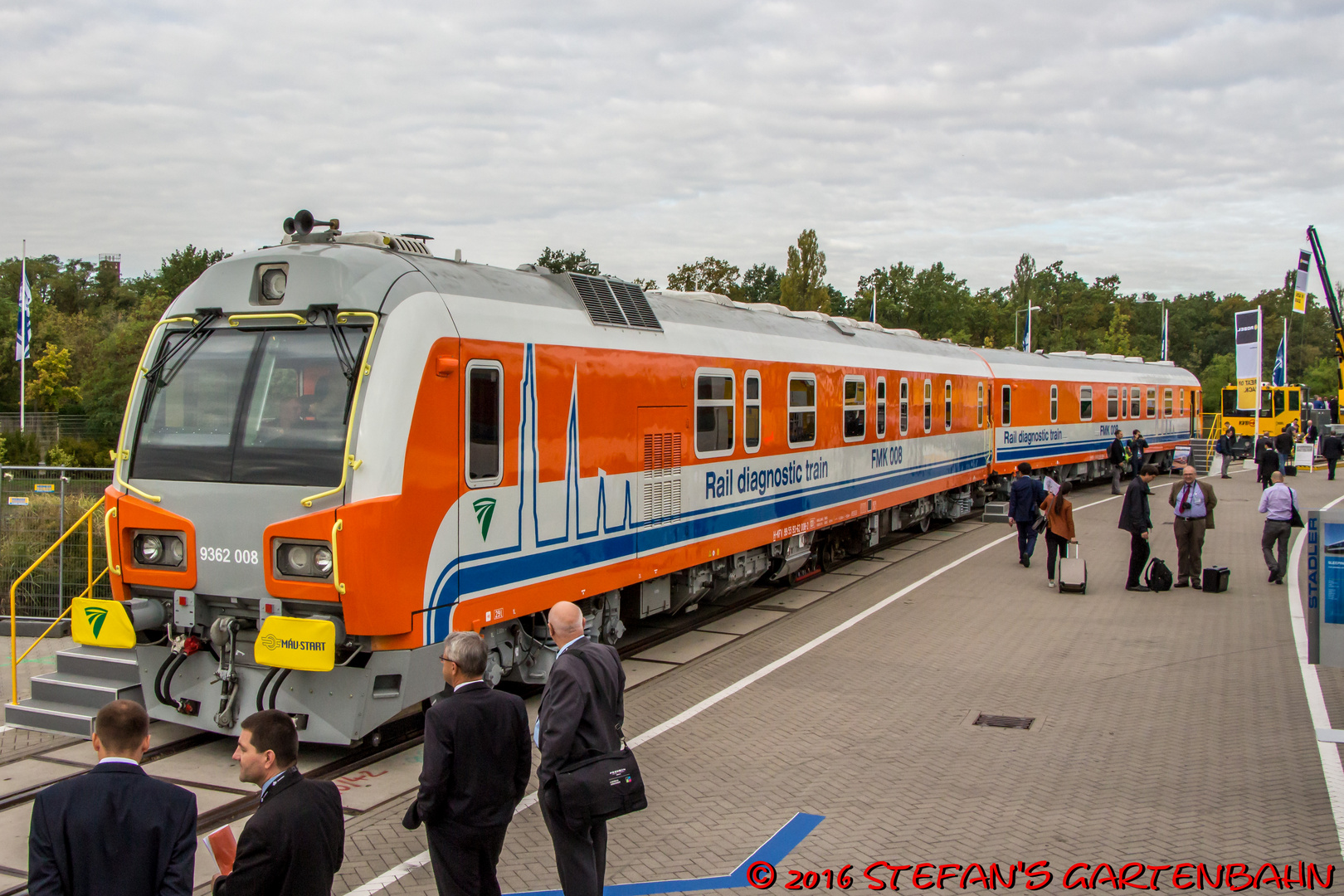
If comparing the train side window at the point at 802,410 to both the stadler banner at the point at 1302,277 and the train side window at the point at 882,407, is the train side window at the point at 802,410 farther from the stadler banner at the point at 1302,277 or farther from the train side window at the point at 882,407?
the stadler banner at the point at 1302,277

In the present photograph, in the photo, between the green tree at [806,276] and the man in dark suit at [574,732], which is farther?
the green tree at [806,276]

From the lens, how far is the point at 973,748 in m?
8.17

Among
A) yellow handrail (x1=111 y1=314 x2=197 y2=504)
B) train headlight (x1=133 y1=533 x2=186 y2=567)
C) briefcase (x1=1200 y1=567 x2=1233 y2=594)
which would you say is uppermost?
yellow handrail (x1=111 y1=314 x2=197 y2=504)

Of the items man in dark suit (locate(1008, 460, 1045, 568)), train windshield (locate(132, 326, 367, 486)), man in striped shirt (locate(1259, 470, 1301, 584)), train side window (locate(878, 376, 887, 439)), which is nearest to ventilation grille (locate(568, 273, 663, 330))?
train windshield (locate(132, 326, 367, 486))

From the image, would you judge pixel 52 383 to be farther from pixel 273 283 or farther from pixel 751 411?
pixel 273 283

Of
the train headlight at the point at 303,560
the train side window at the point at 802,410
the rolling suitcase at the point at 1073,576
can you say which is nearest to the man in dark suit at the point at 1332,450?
the rolling suitcase at the point at 1073,576

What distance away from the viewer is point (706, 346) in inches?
464

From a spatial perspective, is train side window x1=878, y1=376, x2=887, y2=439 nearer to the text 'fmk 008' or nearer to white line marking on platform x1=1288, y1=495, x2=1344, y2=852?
white line marking on platform x1=1288, y1=495, x2=1344, y2=852

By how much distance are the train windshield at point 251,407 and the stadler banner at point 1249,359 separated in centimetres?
3663

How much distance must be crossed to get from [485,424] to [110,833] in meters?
4.92

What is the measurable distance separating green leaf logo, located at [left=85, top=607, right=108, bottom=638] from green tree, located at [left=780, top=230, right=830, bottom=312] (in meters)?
49.6

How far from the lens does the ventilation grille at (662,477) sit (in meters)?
10.4

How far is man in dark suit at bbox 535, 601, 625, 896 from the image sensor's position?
4.66m

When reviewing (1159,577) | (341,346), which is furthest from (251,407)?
(1159,577)
